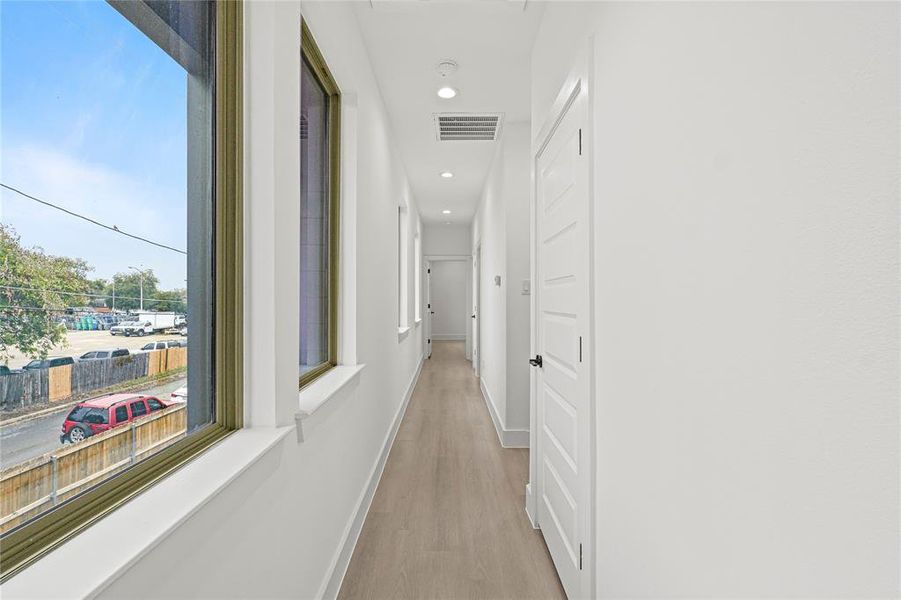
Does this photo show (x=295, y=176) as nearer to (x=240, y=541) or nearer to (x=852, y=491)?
(x=240, y=541)

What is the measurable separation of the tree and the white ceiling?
6.86 ft

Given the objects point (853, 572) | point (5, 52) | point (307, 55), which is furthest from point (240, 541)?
point (307, 55)

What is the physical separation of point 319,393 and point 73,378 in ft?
3.05

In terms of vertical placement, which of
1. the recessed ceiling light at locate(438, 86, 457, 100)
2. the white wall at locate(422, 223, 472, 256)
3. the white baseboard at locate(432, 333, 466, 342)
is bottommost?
the white baseboard at locate(432, 333, 466, 342)

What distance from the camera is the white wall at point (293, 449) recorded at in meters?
0.84

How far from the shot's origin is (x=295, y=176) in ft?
4.46

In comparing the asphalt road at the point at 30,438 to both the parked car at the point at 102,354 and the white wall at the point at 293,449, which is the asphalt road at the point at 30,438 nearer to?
the parked car at the point at 102,354

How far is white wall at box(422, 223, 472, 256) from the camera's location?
888cm

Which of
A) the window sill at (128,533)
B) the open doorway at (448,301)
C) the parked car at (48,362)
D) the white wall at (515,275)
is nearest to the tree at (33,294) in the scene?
the parked car at (48,362)

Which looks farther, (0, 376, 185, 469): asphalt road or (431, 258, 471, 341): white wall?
(431, 258, 471, 341): white wall

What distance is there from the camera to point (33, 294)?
642mm

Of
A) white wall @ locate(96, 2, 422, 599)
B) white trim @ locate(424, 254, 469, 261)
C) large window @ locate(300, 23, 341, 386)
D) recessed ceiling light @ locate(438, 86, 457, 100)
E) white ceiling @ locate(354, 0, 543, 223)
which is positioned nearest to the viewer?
white wall @ locate(96, 2, 422, 599)

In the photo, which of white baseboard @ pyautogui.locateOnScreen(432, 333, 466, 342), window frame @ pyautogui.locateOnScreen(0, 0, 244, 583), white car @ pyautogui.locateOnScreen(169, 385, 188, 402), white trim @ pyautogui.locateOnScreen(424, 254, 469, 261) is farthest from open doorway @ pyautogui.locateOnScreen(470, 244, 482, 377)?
white car @ pyautogui.locateOnScreen(169, 385, 188, 402)

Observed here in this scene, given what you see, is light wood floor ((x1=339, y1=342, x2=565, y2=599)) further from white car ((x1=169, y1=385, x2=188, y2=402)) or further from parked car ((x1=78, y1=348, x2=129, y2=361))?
parked car ((x1=78, y1=348, x2=129, y2=361))
